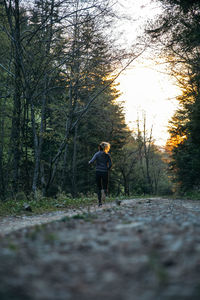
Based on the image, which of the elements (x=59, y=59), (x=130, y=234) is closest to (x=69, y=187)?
(x=59, y=59)

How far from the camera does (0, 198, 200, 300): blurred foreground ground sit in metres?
2.16

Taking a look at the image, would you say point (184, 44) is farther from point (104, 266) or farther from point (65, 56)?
point (104, 266)

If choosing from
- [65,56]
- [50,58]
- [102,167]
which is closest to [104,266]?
[102,167]

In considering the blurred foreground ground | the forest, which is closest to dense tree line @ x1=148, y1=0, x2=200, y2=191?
the forest

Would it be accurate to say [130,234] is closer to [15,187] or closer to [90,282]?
[90,282]

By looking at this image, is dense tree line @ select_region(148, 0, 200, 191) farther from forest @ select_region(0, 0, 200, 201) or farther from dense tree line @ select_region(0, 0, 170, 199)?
dense tree line @ select_region(0, 0, 170, 199)

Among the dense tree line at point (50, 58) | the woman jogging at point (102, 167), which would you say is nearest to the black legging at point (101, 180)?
the woman jogging at point (102, 167)

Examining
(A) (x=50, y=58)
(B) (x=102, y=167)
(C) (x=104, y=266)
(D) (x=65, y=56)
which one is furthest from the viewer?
(D) (x=65, y=56)

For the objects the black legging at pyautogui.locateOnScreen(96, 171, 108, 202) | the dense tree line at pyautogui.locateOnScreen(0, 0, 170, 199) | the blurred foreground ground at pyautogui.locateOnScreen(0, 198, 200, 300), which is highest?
the dense tree line at pyautogui.locateOnScreen(0, 0, 170, 199)

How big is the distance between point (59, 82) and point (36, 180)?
5.77 meters

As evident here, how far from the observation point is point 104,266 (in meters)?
2.69

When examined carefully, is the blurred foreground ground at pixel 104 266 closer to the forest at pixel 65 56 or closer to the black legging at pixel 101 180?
the black legging at pixel 101 180

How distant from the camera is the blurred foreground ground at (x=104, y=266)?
2.16 metres

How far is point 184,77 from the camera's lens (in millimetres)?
19797
